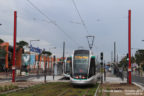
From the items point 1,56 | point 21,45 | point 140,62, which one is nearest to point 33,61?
point 21,45

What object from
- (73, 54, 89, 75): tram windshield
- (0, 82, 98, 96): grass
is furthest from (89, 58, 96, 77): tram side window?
(0, 82, 98, 96): grass

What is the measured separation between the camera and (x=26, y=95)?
15.5m

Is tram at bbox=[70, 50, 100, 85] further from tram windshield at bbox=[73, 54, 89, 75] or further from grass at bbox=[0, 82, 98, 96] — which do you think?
grass at bbox=[0, 82, 98, 96]

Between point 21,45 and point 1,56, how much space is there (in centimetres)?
1338

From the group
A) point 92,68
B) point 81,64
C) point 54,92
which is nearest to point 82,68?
point 81,64

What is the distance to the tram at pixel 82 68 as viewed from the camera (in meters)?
21.0

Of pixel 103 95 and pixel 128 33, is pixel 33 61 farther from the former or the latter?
pixel 103 95

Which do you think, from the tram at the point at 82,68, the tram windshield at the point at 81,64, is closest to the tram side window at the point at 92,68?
the tram at the point at 82,68

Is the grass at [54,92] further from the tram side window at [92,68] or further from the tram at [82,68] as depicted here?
the tram side window at [92,68]

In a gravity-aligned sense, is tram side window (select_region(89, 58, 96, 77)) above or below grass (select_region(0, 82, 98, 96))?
above

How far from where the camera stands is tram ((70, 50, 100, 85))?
2103 cm

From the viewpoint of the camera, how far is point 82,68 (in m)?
21.4

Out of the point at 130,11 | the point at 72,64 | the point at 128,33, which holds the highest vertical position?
the point at 130,11

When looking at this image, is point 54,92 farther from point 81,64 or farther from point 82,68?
point 81,64
